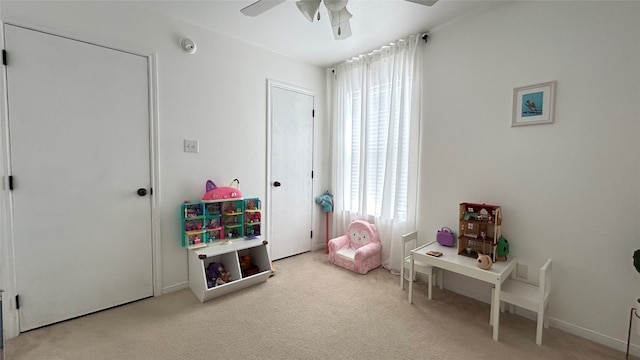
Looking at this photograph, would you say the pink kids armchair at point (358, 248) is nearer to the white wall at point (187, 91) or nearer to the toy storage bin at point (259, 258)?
the toy storage bin at point (259, 258)

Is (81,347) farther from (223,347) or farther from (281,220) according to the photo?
(281,220)

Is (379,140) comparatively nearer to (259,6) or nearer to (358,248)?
(358,248)

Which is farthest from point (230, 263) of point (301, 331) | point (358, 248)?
point (358, 248)

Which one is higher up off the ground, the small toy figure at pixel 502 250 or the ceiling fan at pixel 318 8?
the ceiling fan at pixel 318 8

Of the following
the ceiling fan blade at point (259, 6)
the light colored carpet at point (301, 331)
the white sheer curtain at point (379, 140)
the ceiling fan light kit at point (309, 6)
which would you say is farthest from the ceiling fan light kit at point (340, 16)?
the light colored carpet at point (301, 331)

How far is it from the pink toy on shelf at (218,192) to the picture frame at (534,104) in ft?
8.37

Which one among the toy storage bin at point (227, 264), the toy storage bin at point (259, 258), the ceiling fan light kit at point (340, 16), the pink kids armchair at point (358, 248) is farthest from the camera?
the pink kids armchair at point (358, 248)

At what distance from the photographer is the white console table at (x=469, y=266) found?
188cm

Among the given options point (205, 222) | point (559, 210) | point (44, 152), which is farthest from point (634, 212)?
point (44, 152)

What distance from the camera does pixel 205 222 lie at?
2623 mm

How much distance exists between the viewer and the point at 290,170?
3.40m

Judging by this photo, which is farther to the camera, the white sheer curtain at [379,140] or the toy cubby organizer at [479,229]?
the white sheer curtain at [379,140]

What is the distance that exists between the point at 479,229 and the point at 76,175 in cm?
325

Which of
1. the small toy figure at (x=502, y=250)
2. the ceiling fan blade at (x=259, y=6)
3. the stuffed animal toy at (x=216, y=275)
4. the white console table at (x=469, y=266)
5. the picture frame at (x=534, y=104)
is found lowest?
the stuffed animal toy at (x=216, y=275)
